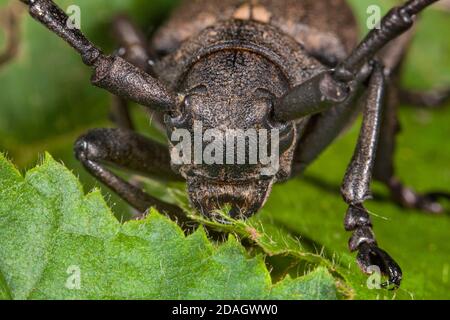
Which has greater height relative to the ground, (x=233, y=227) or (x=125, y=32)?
(x=125, y=32)

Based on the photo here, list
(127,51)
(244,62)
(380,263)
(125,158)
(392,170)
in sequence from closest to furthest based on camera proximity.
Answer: (380,263) → (244,62) → (125,158) → (127,51) → (392,170)

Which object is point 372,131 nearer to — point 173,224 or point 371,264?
point 371,264

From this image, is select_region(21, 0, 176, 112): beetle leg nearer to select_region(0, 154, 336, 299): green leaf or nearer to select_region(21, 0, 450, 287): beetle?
select_region(21, 0, 450, 287): beetle

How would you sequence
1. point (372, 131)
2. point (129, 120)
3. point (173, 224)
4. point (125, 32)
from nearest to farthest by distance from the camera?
point (173, 224), point (372, 131), point (129, 120), point (125, 32)

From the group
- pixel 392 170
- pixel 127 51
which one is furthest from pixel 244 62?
pixel 392 170

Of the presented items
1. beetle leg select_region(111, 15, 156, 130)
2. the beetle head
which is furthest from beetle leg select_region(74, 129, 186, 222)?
beetle leg select_region(111, 15, 156, 130)

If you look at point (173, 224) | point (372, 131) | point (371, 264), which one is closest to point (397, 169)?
point (372, 131)

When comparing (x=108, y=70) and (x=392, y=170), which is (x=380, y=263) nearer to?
(x=108, y=70)
